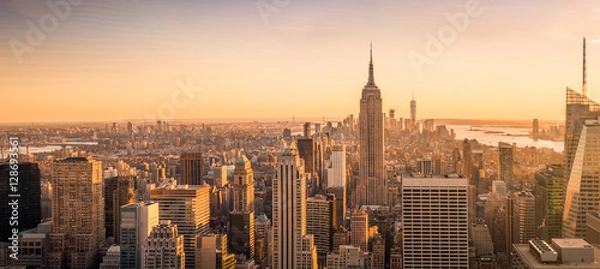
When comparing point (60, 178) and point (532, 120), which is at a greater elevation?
point (532, 120)

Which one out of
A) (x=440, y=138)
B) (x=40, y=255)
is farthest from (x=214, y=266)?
(x=440, y=138)

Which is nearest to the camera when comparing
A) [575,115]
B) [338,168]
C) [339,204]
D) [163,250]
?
[163,250]

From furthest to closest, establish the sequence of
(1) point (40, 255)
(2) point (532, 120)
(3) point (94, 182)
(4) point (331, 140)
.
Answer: (4) point (331, 140), (3) point (94, 182), (2) point (532, 120), (1) point (40, 255)

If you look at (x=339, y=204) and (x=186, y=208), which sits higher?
(x=186, y=208)

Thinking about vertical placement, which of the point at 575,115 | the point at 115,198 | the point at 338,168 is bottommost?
the point at 115,198

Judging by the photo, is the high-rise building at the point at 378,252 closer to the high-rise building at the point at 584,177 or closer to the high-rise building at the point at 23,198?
the high-rise building at the point at 584,177

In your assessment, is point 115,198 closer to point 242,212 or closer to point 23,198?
point 23,198

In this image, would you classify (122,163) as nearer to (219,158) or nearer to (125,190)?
(125,190)

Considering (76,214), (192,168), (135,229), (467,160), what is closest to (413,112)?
(467,160)
